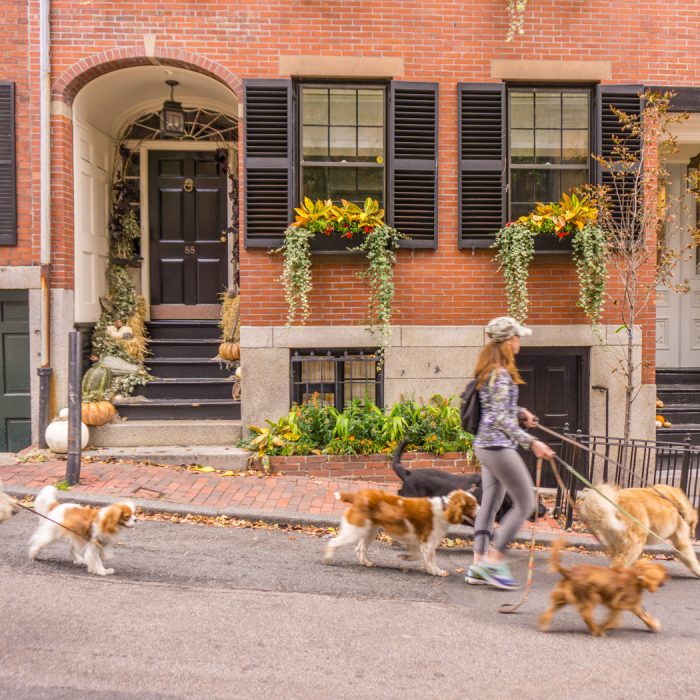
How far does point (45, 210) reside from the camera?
9.00 metres

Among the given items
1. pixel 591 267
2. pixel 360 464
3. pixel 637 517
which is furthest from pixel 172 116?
pixel 637 517

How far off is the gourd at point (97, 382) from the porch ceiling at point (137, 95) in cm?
334

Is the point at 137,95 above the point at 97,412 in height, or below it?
above

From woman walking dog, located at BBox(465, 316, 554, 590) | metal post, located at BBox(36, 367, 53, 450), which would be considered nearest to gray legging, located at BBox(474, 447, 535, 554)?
woman walking dog, located at BBox(465, 316, 554, 590)

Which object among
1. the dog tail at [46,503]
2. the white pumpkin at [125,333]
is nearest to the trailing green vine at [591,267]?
the white pumpkin at [125,333]

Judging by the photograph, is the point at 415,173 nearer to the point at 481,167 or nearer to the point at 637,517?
the point at 481,167

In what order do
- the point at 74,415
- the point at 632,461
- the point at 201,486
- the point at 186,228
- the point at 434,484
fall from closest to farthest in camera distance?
the point at 434,484 → the point at 632,461 → the point at 74,415 → the point at 201,486 → the point at 186,228

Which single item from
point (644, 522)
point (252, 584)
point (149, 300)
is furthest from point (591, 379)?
point (149, 300)

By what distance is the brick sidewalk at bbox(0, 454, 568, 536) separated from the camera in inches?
285

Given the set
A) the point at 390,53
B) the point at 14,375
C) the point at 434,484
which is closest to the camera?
the point at 434,484

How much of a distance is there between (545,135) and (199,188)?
5.18 meters

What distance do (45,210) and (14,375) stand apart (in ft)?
7.15

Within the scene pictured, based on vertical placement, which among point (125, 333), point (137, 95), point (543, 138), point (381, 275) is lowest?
point (125, 333)

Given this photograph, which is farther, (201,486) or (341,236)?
(341,236)
